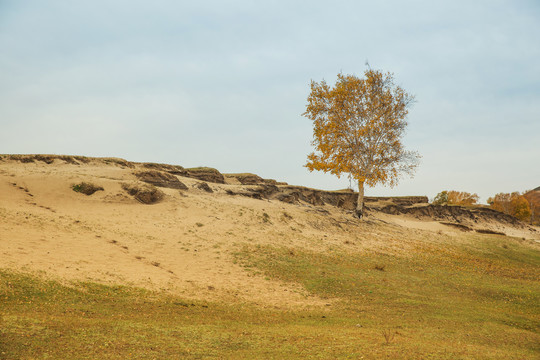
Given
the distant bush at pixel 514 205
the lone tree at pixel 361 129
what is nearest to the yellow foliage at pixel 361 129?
the lone tree at pixel 361 129

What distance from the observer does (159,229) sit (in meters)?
20.1

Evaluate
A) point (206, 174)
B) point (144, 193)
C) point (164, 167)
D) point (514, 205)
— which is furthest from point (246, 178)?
point (514, 205)

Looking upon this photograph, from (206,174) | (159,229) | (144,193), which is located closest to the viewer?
(159,229)

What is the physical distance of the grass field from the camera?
716 cm

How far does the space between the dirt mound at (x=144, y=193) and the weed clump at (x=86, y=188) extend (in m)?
1.75

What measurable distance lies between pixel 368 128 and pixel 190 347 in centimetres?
3015

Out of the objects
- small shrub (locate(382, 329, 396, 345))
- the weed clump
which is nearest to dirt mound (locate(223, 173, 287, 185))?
the weed clump

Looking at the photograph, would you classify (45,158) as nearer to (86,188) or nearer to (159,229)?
(86,188)

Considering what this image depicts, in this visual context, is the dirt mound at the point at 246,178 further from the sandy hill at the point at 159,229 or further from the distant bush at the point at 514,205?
the distant bush at the point at 514,205

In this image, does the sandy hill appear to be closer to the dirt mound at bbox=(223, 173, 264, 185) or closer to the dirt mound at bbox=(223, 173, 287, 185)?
the dirt mound at bbox=(223, 173, 287, 185)

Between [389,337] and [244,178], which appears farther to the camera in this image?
[244,178]

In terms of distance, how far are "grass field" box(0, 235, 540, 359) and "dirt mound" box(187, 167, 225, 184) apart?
2017cm

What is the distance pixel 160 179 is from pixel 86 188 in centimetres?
690

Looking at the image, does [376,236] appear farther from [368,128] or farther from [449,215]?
[449,215]
